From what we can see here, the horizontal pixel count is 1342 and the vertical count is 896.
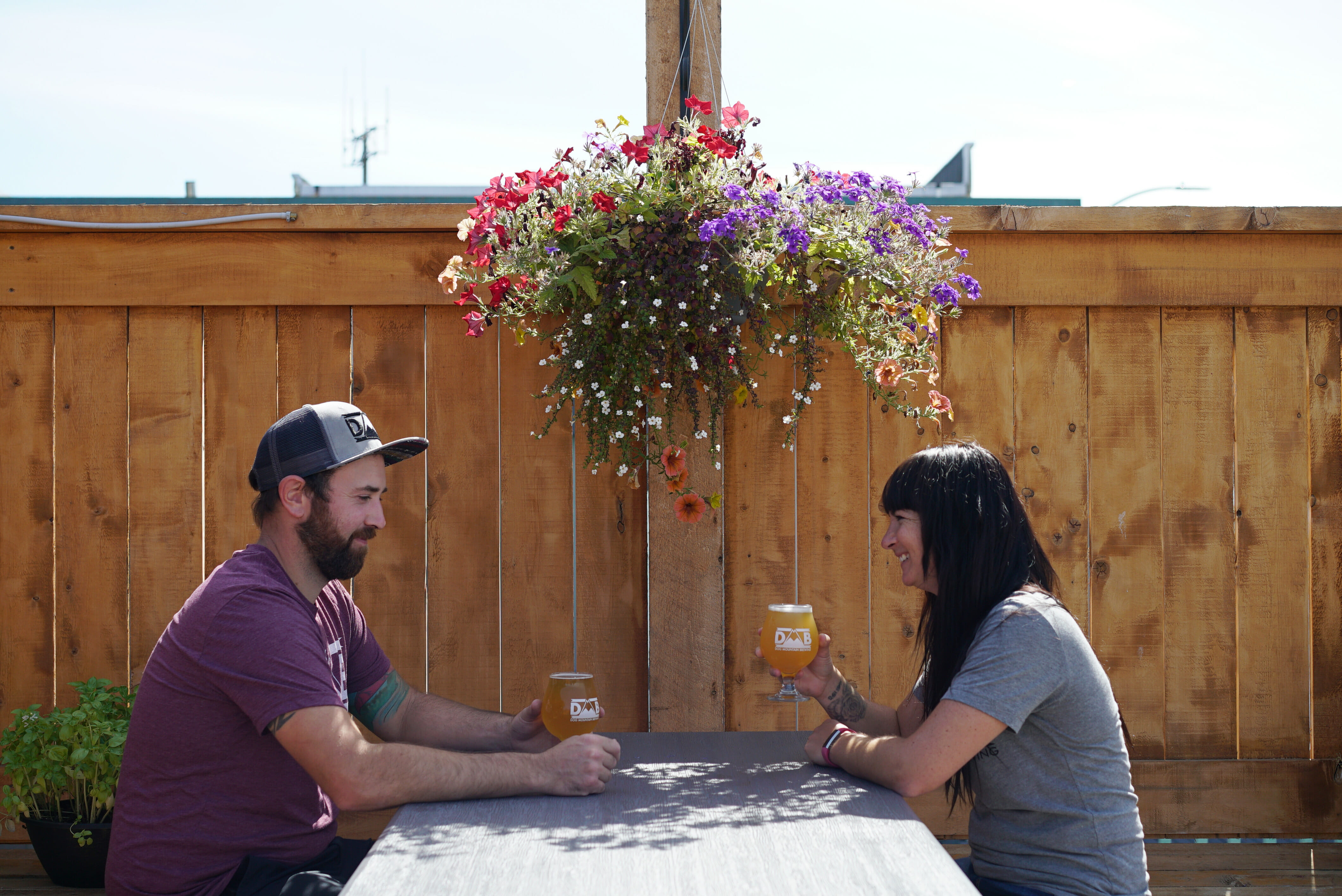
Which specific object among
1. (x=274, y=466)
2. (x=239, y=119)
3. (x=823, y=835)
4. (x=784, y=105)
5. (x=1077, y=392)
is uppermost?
(x=239, y=119)

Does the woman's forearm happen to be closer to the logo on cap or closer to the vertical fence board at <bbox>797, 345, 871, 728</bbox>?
the vertical fence board at <bbox>797, 345, 871, 728</bbox>

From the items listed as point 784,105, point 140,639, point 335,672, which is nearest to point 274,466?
point 335,672

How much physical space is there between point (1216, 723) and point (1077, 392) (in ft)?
3.00

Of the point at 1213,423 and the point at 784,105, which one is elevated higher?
the point at 784,105

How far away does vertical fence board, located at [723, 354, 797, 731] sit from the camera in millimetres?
2346

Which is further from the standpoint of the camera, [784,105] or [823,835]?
[784,105]

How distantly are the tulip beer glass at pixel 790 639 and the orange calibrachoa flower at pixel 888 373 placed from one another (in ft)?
2.14

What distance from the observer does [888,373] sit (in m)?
2.08

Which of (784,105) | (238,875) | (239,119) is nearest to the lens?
(238,875)

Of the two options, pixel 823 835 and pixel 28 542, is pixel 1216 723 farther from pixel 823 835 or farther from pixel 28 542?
pixel 28 542

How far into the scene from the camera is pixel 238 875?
1445mm

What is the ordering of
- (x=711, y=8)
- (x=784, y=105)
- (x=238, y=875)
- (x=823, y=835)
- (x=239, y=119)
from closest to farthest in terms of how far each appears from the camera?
(x=823, y=835) → (x=238, y=875) → (x=711, y=8) → (x=784, y=105) → (x=239, y=119)

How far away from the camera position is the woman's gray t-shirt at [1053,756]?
1.37m

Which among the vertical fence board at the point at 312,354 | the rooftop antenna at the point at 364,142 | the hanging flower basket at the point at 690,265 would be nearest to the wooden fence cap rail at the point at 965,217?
the vertical fence board at the point at 312,354
